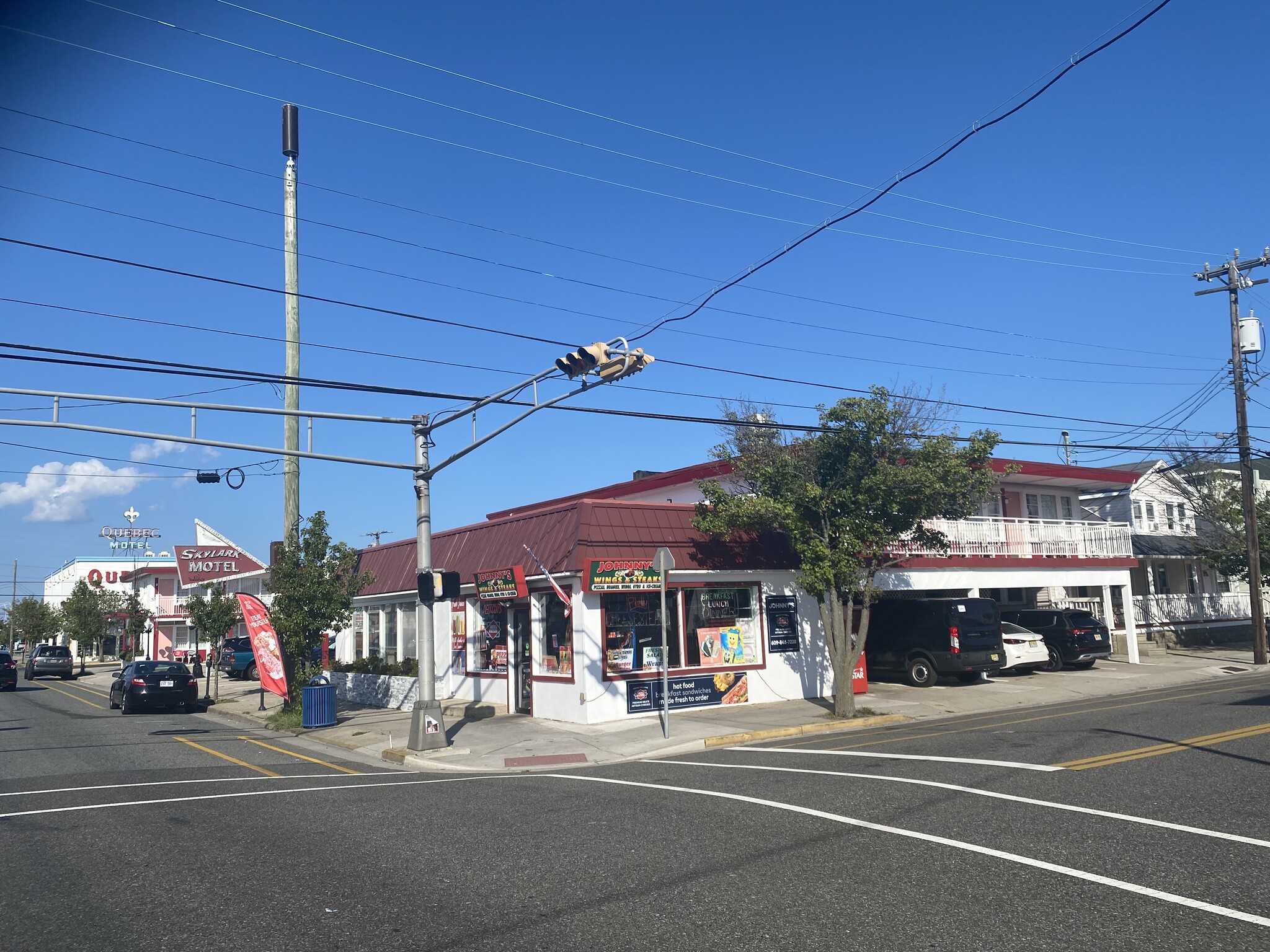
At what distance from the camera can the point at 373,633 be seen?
28625mm

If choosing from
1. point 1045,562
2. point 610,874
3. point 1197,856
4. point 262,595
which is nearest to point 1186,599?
point 1045,562

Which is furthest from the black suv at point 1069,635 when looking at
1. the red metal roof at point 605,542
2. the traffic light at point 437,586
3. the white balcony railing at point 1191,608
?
the traffic light at point 437,586

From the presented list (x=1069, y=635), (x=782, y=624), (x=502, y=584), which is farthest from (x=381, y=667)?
(x=1069, y=635)

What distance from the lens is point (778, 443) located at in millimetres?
20000

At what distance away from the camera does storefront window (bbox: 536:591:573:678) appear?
768 inches

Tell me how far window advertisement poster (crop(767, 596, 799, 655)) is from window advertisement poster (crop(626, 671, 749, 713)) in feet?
3.83

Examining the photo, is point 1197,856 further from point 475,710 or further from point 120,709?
point 120,709

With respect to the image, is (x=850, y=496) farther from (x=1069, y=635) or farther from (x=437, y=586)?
(x=1069, y=635)

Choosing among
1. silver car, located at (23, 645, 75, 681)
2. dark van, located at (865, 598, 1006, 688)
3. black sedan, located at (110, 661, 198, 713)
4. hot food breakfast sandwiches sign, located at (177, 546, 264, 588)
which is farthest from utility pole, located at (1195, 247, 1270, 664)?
silver car, located at (23, 645, 75, 681)

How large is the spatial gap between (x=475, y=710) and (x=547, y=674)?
2.28m

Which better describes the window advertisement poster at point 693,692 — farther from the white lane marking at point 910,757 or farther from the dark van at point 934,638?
the dark van at point 934,638

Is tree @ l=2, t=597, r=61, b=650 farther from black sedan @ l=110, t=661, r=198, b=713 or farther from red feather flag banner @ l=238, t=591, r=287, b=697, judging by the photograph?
red feather flag banner @ l=238, t=591, r=287, b=697

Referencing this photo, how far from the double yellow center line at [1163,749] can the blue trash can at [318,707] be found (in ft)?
50.7

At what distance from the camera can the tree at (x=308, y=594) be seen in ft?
71.6
